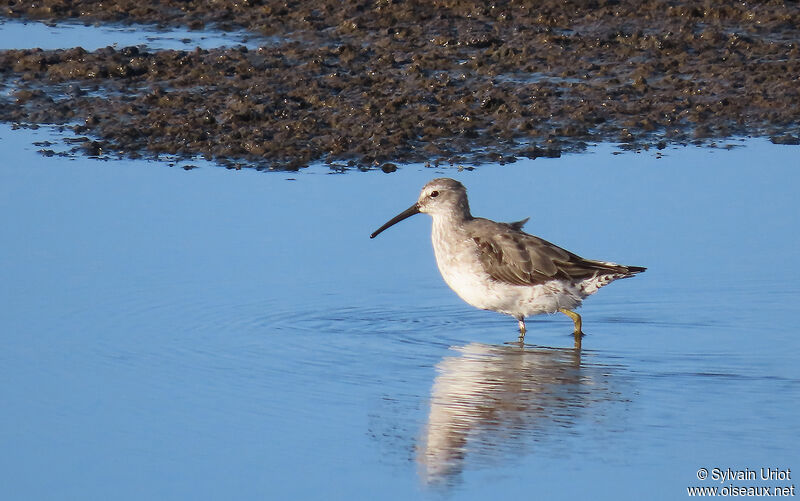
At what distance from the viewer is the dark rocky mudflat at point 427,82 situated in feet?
46.2

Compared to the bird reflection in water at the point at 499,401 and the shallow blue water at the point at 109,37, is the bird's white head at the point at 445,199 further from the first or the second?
the shallow blue water at the point at 109,37

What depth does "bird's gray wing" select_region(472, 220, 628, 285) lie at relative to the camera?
34.7ft

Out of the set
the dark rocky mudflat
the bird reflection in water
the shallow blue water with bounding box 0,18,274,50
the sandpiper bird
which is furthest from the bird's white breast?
the shallow blue water with bounding box 0,18,274,50

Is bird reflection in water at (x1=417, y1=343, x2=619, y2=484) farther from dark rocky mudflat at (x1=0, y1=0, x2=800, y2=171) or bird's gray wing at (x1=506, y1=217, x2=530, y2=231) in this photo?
dark rocky mudflat at (x1=0, y1=0, x2=800, y2=171)

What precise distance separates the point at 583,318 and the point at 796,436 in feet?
9.79

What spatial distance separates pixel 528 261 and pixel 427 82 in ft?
16.5

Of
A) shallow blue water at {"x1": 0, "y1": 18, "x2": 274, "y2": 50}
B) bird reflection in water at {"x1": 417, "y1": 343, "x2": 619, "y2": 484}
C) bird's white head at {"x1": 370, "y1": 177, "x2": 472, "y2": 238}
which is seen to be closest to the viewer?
bird reflection in water at {"x1": 417, "y1": 343, "x2": 619, "y2": 484}

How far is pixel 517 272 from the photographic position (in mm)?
10625

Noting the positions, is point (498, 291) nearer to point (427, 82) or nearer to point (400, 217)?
point (400, 217)

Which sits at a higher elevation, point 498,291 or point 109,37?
point 109,37

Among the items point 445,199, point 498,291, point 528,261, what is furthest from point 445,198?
point 498,291

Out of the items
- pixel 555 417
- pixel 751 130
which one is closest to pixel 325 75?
pixel 751 130

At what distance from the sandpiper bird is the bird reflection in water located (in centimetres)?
52

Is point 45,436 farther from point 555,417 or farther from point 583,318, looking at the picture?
point 583,318
